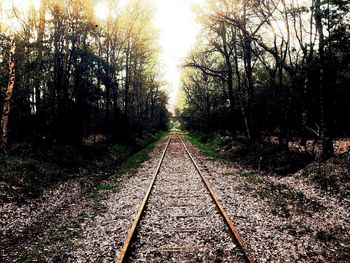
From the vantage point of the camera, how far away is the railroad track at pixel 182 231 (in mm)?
5043

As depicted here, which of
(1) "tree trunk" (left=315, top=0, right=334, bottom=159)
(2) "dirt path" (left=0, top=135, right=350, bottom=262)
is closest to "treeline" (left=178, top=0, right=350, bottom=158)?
(1) "tree trunk" (left=315, top=0, right=334, bottom=159)

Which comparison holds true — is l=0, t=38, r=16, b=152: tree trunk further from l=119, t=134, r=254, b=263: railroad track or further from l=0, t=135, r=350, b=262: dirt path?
l=119, t=134, r=254, b=263: railroad track

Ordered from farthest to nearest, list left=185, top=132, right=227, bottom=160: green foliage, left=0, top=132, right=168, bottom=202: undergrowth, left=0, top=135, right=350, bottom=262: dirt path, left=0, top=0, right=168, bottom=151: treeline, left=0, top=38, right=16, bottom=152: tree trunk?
left=185, top=132, right=227, bottom=160: green foliage
left=0, top=0, right=168, bottom=151: treeline
left=0, top=38, right=16, bottom=152: tree trunk
left=0, top=132, right=168, bottom=202: undergrowth
left=0, top=135, right=350, bottom=262: dirt path

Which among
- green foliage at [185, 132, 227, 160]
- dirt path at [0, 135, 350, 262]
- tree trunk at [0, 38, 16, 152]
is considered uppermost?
tree trunk at [0, 38, 16, 152]

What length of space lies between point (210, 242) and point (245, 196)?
3.76m

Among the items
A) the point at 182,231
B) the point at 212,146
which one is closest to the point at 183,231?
the point at 182,231

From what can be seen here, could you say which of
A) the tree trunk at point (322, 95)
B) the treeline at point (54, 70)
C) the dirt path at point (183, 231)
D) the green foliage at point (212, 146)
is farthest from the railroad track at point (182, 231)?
the green foliage at point (212, 146)

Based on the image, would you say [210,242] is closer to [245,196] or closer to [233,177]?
[245,196]

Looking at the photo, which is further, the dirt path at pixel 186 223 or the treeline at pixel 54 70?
the treeline at pixel 54 70

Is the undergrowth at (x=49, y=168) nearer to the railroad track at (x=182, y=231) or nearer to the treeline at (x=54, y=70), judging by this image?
the treeline at (x=54, y=70)

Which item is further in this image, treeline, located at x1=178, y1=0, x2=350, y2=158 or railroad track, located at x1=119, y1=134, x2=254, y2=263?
treeline, located at x1=178, y1=0, x2=350, y2=158

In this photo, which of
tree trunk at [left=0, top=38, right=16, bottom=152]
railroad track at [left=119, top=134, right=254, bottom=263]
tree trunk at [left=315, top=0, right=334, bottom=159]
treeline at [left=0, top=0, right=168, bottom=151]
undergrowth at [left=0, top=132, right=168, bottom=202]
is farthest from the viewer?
treeline at [left=0, top=0, right=168, bottom=151]

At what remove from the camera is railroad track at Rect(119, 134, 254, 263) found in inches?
199

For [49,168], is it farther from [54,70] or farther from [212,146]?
[212,146]
